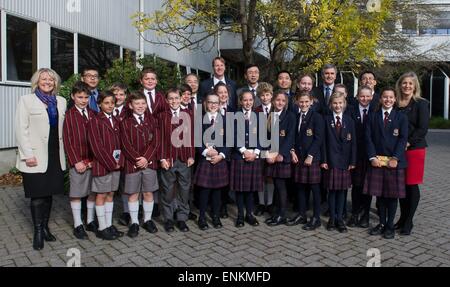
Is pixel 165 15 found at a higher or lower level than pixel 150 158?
higher

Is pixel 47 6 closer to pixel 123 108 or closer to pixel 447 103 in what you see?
pixel 123 108

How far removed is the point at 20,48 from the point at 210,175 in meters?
5.55

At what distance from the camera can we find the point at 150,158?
4980 mm

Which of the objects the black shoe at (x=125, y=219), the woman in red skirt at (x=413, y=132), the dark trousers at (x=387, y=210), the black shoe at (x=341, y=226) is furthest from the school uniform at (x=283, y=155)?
the black shoe at (x=125, y=219)

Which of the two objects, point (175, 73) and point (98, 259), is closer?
point (98, 259)

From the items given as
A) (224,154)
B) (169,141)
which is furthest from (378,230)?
(169,141)

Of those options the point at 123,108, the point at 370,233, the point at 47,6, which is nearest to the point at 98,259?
the point at 123,108

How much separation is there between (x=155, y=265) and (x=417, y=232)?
3160mm

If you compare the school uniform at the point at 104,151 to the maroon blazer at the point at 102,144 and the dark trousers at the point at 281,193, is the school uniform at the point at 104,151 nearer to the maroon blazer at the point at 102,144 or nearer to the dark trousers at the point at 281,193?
the maroon blazer at the point at 102,144

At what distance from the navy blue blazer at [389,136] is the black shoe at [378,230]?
0.79 metres

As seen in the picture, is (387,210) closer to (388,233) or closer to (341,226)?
(388,233)

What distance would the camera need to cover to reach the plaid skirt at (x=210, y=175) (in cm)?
525

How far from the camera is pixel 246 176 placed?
17.4ft

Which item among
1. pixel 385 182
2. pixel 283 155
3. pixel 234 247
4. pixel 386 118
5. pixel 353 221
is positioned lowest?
pixel 234 247
